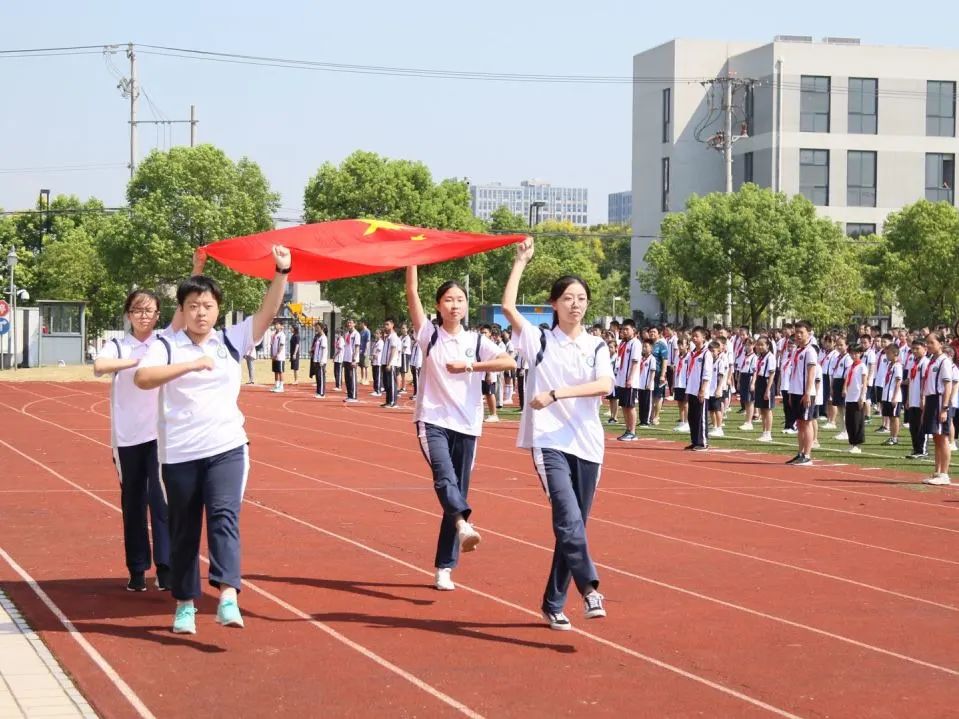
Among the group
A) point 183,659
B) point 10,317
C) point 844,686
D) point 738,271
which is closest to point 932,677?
point 844,686

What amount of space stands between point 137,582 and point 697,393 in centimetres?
1438

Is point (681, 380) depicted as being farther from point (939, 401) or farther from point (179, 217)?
point (179, 217)

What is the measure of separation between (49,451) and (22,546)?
8.90 meters

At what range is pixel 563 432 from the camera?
7703 millimetres

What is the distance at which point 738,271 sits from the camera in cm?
4741

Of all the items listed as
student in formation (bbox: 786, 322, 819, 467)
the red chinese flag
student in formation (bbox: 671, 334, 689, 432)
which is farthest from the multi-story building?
the red chinese flag

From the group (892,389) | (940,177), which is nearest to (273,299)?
(892,389)

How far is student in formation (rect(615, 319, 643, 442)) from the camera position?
23766 mm

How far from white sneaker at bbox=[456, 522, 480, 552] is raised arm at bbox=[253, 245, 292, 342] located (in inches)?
69.3

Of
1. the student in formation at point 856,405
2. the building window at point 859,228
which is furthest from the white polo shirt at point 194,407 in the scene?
the building window at point 859,228

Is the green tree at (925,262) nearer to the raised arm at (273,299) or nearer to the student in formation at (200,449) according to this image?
the raised arm at (273,299)

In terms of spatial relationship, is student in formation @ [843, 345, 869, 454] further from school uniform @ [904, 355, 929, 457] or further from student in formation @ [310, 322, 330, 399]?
student in formation @ [310, 322, 330, 399]

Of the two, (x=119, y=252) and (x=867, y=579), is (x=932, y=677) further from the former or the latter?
(x=119, y=252)

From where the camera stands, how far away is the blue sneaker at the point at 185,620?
24.6ft
